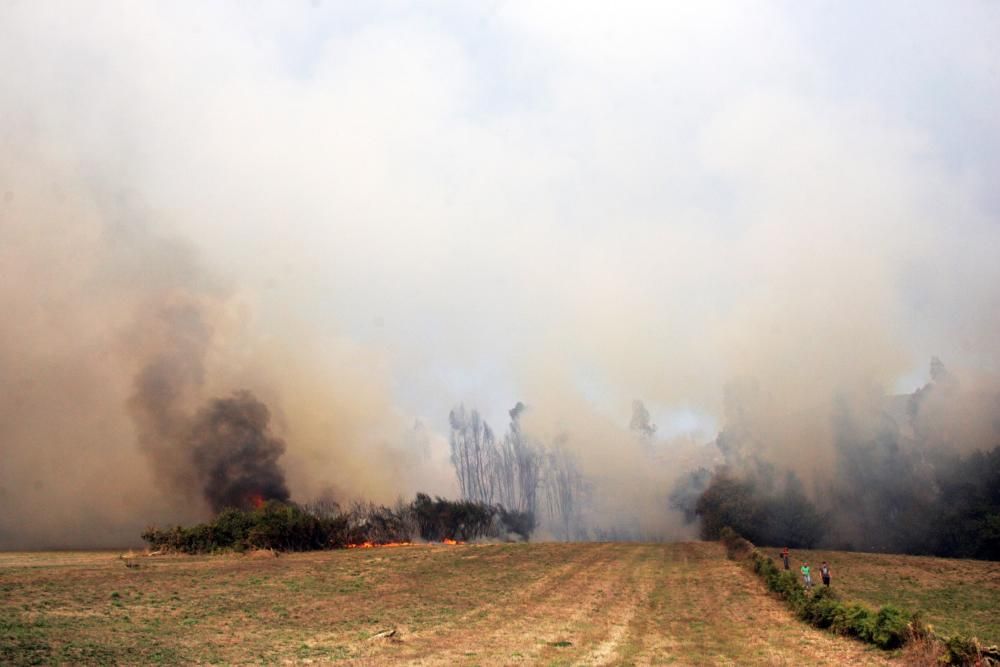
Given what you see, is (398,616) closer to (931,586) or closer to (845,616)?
(845,616)

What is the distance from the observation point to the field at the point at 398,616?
115ft

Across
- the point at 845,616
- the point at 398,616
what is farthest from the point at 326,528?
the point at 845,616

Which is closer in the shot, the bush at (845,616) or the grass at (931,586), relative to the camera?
the bush at (845,616)

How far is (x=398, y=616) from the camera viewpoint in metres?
49.9

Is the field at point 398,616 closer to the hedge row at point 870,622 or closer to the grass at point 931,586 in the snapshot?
the hedge row at point 870,622

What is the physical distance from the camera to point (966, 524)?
389ft

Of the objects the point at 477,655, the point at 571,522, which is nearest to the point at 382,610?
the point at 477,655

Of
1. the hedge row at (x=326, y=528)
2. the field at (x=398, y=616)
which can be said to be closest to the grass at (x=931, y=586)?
the field at (x=398, y=616)

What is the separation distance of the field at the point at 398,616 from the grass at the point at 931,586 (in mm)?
10253

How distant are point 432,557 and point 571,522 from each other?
4035 inches

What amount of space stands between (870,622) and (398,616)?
29332 millimetres

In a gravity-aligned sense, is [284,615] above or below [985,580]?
above

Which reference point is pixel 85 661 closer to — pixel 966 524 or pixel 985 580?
pixel 985 580


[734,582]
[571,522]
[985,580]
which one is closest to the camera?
[734,582]
